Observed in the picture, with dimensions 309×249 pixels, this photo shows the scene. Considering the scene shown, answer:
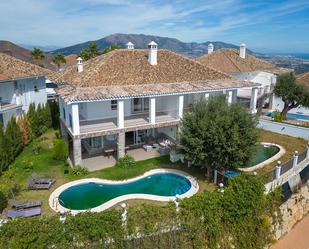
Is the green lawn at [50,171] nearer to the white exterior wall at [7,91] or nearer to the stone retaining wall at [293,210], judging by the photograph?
the stone retaining wall at [293,210]

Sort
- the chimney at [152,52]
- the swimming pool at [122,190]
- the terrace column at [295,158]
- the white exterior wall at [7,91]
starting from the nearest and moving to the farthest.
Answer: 1. the swimming pool at [122,190]
2. the terrace column at [295,158]
3. the white exterior wall at [7,91]
4. the chimney at [152,52]

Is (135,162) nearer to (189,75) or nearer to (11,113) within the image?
(189,75)

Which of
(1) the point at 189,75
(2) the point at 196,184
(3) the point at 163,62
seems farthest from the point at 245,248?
(3) the point at 163,62

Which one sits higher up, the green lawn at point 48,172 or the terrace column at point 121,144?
the terrace column at point 121,144

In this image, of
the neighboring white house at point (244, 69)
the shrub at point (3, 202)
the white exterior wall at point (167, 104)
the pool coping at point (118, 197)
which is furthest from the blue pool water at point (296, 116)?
the shrub at point (3, 202)

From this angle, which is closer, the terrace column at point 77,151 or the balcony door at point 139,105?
the terrace column at point 77,151

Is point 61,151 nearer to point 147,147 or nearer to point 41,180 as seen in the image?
point 41,180

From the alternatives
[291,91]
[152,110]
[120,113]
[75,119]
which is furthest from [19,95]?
[291,91]

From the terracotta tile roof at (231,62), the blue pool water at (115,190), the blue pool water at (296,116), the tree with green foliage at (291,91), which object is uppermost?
the terracotta tile roof at (231,62)

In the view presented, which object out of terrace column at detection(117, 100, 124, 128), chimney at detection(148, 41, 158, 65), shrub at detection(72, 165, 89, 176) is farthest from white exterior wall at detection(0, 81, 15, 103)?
chimney at detection(148, 41, 158, 65)
